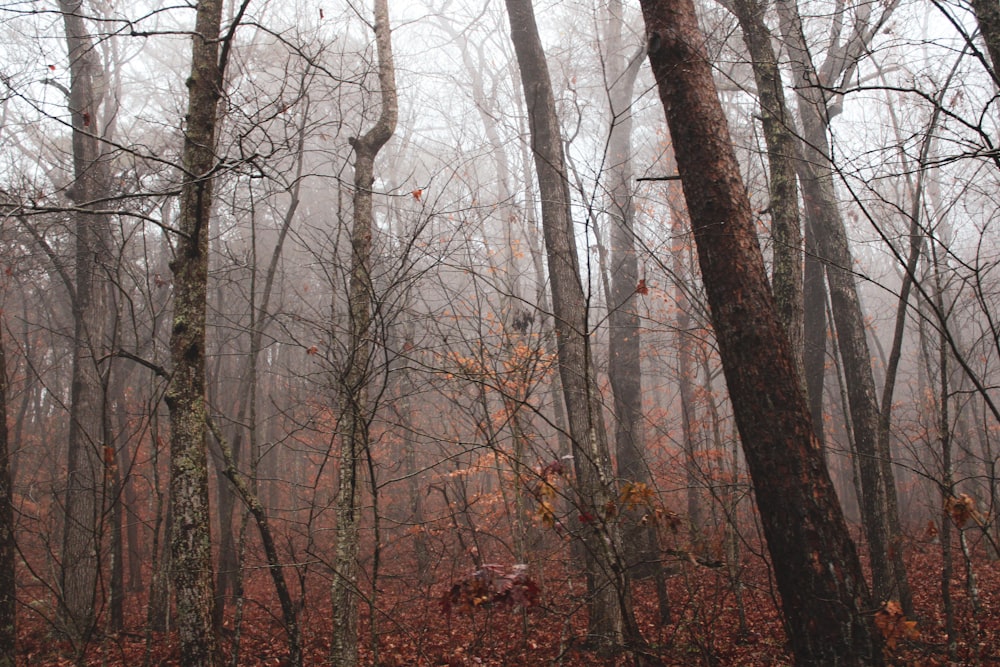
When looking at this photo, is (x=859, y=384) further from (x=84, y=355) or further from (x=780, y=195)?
(x=84, y=355)

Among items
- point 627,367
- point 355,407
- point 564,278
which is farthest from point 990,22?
point 627,367

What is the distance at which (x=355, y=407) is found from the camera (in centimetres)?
431

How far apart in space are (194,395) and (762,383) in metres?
3.55

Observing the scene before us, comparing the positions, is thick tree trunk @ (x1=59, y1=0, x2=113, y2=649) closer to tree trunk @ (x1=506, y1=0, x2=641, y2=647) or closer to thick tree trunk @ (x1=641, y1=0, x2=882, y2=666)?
tree trunk @ (x1=506, y1=0, x2=641, y2=647)

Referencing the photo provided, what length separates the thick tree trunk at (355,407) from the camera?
187 inches

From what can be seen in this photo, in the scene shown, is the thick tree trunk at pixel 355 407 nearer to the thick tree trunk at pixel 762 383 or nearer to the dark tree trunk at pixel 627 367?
the thick tree trunk at pixel 762 383

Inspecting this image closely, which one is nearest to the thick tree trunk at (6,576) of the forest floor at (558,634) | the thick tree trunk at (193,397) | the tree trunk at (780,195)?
the forest floor at (558,634)

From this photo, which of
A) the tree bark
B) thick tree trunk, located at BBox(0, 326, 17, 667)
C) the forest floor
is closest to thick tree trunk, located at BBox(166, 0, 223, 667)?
the tree bark

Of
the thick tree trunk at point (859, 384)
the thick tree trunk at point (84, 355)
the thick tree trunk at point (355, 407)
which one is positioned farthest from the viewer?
the thick tree trunk at point (84, 355)

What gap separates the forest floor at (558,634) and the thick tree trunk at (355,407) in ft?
1.50

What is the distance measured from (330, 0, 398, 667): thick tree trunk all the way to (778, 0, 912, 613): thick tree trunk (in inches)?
153

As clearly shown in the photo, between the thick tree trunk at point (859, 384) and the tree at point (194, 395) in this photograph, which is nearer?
the tree at point (194, 395)

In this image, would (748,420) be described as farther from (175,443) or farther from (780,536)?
(175,443)

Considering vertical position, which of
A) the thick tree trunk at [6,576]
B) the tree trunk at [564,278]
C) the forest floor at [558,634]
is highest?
the tree trunk at [564,278]
